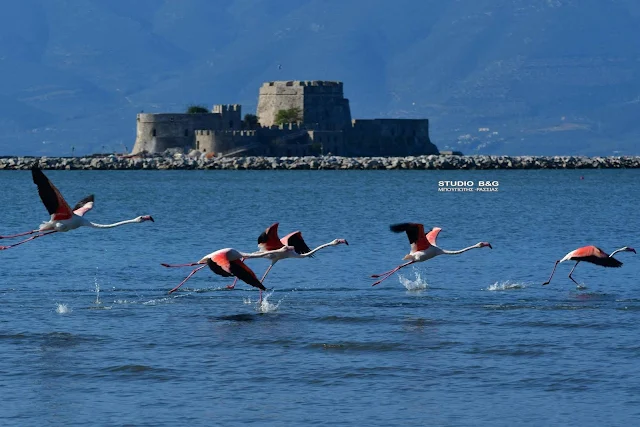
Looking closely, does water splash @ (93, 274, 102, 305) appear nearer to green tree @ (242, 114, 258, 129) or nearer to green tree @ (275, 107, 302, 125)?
green tree @ (242, 114, 258, 129)

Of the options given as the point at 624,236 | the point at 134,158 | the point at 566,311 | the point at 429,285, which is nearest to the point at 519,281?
the point at 429,285

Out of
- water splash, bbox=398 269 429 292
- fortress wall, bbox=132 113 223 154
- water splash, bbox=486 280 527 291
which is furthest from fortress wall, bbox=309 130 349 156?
water splash, bbox=486 280 527 291

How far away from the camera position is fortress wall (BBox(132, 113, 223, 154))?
128125mm

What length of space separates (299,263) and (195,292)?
21.9ft

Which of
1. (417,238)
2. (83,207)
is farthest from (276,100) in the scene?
(83,207)

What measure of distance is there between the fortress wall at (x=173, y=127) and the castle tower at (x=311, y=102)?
877 centimetres

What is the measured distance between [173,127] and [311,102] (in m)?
13.1

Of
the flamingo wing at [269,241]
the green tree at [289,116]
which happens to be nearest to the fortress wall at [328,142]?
the green tree at [289,116]

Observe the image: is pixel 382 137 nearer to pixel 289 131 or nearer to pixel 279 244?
pixel 289 131

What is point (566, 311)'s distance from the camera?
26.2 meters

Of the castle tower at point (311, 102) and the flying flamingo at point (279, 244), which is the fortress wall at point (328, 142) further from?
the flying flamingo at point (279, 244)

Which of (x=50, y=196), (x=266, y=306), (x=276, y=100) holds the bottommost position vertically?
(x=266, y=306)

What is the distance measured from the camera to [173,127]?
5069 inches

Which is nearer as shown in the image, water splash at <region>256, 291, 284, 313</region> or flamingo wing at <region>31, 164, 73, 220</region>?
flamingo wing at <region>31, 164, 73, 220</region>
